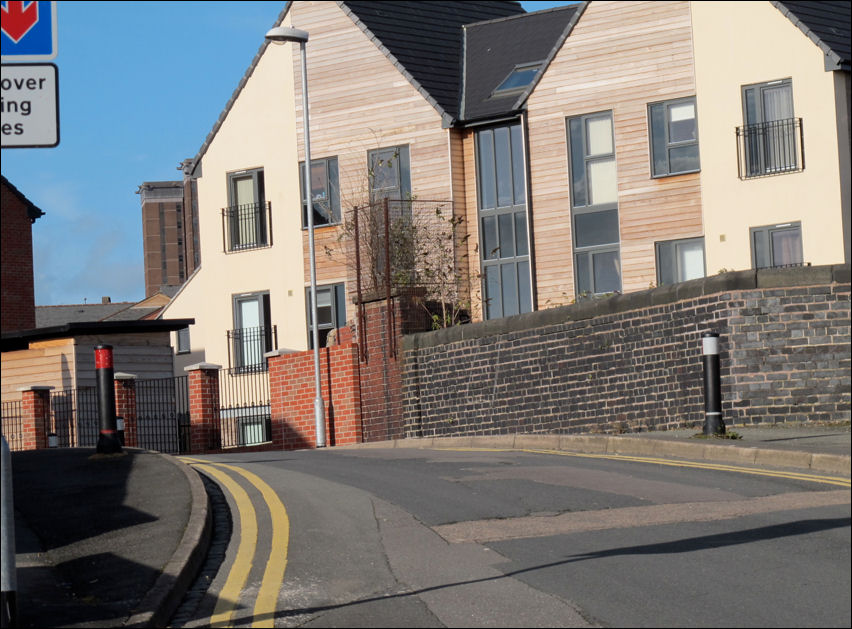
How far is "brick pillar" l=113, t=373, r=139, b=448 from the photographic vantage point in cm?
2702

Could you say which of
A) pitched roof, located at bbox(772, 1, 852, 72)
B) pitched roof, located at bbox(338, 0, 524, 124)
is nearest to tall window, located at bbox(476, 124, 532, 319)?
pitched roof, located at bbox(338, 0, 524, 124)

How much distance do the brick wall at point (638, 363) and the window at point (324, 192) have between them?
381 inches

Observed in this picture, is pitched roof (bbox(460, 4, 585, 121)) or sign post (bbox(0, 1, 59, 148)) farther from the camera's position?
pitched roof (bbox(460, 4, 585, 121))

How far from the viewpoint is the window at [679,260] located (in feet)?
95.2

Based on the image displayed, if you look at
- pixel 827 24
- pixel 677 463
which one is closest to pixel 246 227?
pixel 827 24

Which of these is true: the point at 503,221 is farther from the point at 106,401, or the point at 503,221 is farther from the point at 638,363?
the point at 106,401

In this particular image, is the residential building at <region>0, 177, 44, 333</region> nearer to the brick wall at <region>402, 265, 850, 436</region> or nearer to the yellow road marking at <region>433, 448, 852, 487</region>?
the brick wall at <region>402, 265, 850, 436</region>

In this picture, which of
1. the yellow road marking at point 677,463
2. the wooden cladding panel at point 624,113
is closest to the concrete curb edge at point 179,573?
the yellow road marking at point 677,463

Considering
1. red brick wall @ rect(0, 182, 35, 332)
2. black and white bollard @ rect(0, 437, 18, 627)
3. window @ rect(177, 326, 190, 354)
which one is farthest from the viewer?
red brick wall @ rect(0, 182, 35, 332)

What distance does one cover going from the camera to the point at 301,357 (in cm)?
2745

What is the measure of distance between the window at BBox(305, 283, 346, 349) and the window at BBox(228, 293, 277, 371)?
171cm

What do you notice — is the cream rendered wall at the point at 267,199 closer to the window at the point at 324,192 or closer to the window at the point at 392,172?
the window at the point at 324,192

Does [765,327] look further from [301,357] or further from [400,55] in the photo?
[400,55]

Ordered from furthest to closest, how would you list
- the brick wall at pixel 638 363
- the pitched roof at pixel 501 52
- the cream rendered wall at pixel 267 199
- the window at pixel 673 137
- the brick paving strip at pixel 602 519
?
the cream rendered wall at pixel 267 199
the pitched roof at pixel 501 52
the window at pixel 673 137
the brick wall at pixel 638 363
the brick paving strip at pixel 602 519
